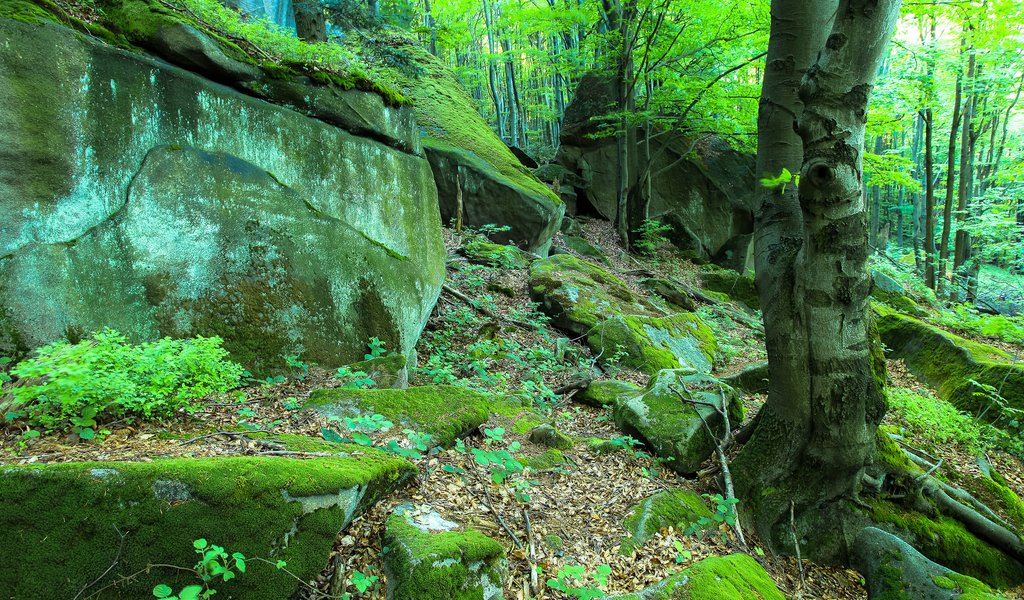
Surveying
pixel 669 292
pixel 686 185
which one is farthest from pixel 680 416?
pixel 686 185

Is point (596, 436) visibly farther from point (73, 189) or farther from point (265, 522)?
point (73, 189)

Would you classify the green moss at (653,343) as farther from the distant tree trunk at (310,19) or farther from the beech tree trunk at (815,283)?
the distant tree trunk at (310,19)

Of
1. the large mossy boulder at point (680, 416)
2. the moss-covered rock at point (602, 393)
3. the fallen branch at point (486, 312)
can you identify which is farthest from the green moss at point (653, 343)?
the large mossy boulder at point (680, 416)

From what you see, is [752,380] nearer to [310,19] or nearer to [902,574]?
[902,574]

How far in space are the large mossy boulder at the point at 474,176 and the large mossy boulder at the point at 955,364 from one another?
23.2 feet

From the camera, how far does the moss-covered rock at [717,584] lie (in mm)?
2496

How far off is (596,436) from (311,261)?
11.1 feet

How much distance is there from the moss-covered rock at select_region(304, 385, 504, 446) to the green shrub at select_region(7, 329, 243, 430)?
Result: 2.41ft

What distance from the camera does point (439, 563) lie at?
87.0 inches

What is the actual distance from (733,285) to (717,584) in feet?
41.0

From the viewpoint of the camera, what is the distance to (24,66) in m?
3.66

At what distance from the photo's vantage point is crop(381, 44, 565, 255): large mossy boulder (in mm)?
10992

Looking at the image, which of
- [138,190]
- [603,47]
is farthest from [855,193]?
[603,47]

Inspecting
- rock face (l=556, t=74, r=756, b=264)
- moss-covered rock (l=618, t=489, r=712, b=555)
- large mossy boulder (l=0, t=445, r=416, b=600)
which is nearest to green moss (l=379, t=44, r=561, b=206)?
rock face (l=556, t=74, r=756, b=264)
